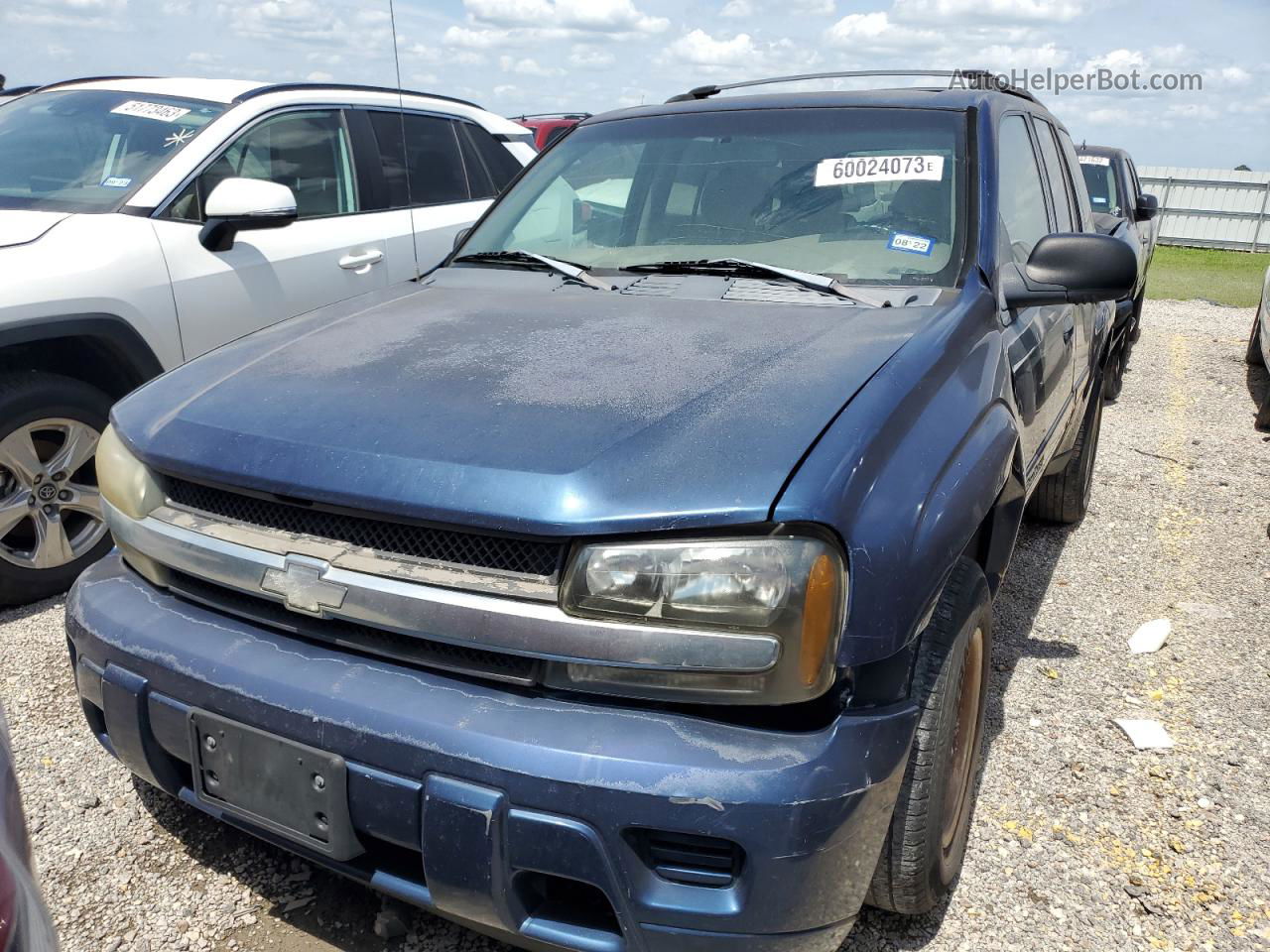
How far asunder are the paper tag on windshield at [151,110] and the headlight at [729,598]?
11.6 ft

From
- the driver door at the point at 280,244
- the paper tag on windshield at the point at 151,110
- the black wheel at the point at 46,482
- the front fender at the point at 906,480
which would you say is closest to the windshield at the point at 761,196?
the front fender at the point at 906,480

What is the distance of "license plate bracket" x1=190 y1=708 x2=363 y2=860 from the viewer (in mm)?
1699

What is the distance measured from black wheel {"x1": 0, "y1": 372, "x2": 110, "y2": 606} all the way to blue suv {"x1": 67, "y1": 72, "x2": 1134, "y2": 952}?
1463 millimetres

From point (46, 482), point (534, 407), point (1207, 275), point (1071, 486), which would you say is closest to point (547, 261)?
point (534, 407)

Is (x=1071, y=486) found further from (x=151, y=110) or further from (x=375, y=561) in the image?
(x=151, y=110)

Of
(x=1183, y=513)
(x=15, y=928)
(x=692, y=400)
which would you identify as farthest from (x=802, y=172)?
(x=1183, y=513)

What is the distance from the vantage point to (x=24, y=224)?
3598 millimetres

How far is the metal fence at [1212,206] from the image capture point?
75.9ft

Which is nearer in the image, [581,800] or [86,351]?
[581,800]

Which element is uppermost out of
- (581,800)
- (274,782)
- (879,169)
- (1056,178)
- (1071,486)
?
(879,169)

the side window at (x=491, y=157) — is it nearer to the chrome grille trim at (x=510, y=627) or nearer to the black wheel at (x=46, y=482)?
the black wheel at (x=46, y=482)

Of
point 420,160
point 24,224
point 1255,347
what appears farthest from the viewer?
point 1255,347

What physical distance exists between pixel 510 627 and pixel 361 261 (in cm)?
330

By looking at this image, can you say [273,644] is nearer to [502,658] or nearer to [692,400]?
[502,658]
